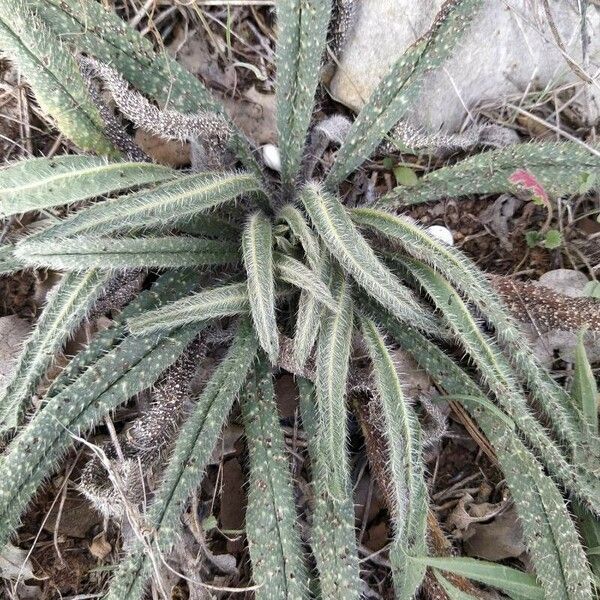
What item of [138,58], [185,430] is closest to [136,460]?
[185,430]

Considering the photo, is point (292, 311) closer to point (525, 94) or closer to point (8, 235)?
point (8, 235)

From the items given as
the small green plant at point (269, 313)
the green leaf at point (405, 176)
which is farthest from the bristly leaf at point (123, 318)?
the green leaf at point (405, 176)

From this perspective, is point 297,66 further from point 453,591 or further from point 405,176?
point 453,591

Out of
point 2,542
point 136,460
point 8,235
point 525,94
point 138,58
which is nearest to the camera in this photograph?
point 2,542

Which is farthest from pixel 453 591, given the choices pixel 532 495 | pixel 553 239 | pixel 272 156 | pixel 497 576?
pixel 272 156

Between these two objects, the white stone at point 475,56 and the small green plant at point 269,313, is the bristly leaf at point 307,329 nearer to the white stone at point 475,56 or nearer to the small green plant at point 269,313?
the small green plant at point 269,313

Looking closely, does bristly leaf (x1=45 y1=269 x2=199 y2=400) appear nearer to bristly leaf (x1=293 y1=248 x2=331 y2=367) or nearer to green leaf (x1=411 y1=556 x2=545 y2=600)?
bristly leaf (x1=293 y1=248 x2=331 y2=367)

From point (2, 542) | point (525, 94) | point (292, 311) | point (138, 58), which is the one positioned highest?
point (525, 94)
